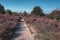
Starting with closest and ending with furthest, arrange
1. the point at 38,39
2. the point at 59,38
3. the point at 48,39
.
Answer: the point at 59,38, the point at 48,39, the point at 38,39

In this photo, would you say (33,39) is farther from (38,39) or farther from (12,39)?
(12,39)

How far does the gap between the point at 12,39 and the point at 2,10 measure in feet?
207

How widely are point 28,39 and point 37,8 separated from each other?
5887 cm

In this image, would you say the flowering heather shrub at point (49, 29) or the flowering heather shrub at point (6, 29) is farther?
the flowering heather shrub at point (6, 29)

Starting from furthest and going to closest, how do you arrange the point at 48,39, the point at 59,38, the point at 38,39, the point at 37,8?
1. the point at 37,8
2. the point at 38,39
3. the point at 48,39
4. the point at 59,38

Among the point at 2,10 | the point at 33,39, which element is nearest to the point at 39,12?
the point at 2,10

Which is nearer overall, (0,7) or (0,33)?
(0,33)

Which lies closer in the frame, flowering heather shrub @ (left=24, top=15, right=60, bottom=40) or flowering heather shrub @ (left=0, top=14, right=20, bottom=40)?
flowering heather shrub @ (left=24, top=15, right=60, bottom=40)

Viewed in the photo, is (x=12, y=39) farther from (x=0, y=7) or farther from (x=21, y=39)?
(x=0, y=7)

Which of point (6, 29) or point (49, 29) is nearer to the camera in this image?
point (49, 29)

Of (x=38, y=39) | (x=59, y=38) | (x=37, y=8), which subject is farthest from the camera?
(x=37, y=8)

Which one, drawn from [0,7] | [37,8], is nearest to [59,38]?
[37,8]

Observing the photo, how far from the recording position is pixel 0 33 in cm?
1387

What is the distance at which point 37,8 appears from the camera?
72.2 meters
